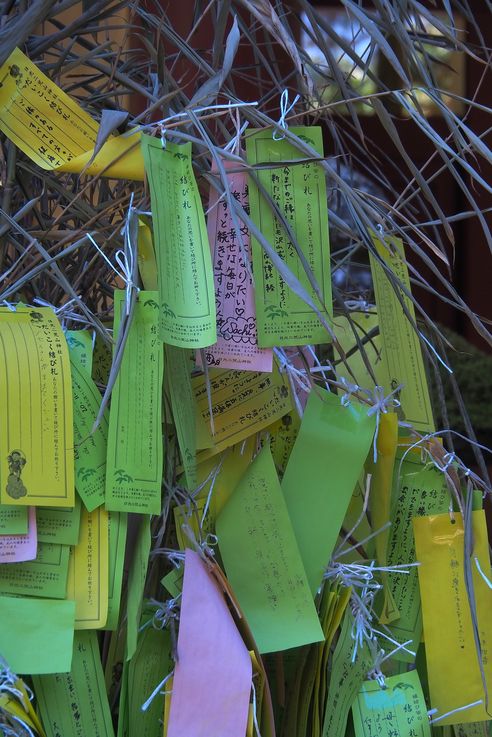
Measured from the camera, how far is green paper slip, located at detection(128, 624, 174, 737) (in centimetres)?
Result: 52

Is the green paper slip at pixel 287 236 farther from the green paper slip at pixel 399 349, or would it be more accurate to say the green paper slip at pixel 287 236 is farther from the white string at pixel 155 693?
the white string at pixel 155 693

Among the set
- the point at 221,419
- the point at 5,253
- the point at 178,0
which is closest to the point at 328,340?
the point at 221,419

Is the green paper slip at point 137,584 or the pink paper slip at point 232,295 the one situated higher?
the pink paper slip at point 232,295

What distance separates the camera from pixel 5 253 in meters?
0.55

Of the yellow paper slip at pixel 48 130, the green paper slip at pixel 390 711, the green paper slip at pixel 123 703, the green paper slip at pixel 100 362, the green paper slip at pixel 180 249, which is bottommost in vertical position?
the green paper slip at pixel 390 711

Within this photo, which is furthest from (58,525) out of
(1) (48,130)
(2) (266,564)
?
(1) (48,130)

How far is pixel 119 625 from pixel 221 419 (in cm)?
14

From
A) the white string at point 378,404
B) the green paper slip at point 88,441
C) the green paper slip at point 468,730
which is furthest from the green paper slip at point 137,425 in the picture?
the green paper slip at point 468,730

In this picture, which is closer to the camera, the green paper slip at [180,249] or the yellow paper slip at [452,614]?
the green paper slip at [180,249]

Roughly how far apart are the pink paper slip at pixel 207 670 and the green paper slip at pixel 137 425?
52 millimetres

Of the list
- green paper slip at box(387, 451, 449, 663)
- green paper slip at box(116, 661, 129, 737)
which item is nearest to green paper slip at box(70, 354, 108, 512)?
green paper slip at box(116, 661, 129, 737)

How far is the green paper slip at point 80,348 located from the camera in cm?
51

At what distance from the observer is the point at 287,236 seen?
506 mm

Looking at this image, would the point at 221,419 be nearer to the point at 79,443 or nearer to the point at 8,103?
the point at 79,443
